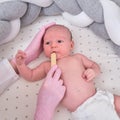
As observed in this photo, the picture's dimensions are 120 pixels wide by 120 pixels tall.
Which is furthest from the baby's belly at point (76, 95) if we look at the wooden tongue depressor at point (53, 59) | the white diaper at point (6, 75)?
the white diaper at point (6, 75)

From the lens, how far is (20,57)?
132 cm

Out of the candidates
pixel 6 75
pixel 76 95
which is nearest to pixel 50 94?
pixel 76 95

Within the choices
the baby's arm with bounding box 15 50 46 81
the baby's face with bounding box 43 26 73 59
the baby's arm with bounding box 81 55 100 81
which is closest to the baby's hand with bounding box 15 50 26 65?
the baby's arm with bounding box 15 50 46 81

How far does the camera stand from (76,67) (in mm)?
1342

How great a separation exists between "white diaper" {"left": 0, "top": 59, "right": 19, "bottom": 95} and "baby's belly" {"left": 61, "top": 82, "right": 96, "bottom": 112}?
223mm

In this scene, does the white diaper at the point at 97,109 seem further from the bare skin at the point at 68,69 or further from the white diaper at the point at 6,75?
the white diaper at the point at 6,75

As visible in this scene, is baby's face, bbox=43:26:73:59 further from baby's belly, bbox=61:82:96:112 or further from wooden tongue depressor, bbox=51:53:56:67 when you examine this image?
baby's belly, bbox=61:82:96:112

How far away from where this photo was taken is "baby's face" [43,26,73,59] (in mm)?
1360

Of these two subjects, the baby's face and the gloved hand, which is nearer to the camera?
the gloved hand

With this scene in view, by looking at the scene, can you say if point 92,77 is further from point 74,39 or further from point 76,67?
point 74,39

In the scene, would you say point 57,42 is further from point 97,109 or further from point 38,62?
point 97,109

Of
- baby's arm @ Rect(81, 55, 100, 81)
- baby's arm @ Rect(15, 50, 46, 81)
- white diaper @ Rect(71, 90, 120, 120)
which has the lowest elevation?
white diaper @ Rect(71, 90, 120, 120)

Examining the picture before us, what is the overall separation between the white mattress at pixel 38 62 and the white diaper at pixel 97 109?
7 centimetres

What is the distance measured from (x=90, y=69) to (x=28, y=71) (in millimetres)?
235
